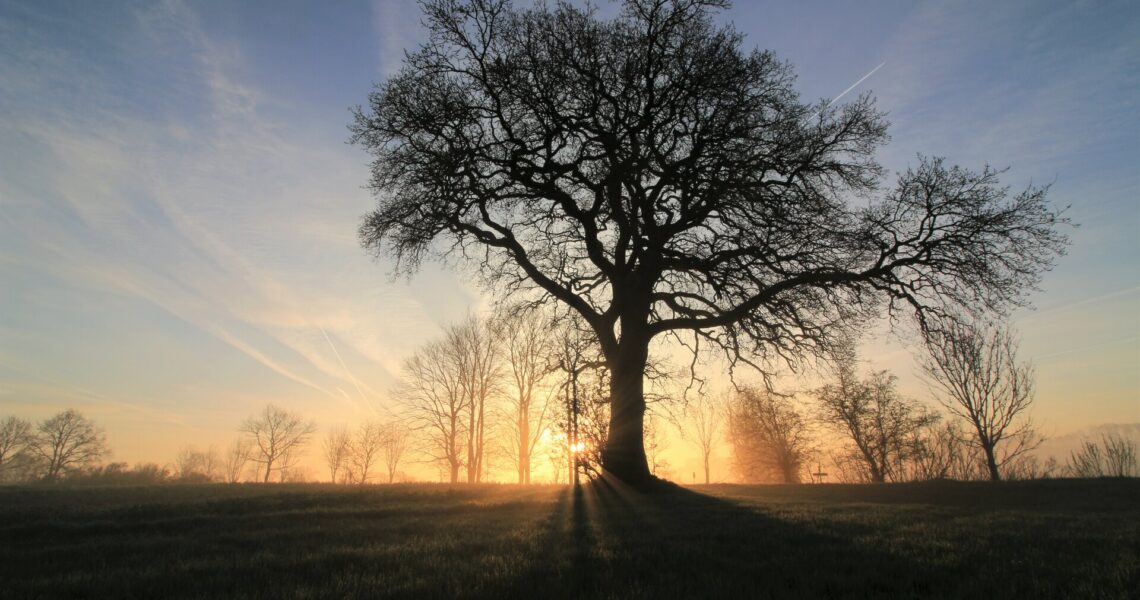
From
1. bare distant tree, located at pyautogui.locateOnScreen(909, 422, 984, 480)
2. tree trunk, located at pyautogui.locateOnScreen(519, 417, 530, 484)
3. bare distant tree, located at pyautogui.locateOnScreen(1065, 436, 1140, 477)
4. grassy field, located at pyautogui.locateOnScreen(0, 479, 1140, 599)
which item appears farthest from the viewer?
tree trunk, located at pyautogui.locateOnScreen(519, 417, 530, 484)

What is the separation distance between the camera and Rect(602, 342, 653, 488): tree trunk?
1439 centimetres

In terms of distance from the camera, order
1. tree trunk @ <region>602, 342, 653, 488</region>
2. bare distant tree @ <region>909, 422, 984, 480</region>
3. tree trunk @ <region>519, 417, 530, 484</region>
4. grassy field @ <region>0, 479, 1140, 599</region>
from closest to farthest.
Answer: grassy field @ <region>0, 479, 1140, 599</region>
tree trunk @ <region>602, 342, 653, 488</region>
bare distant tree @ <region>909, 422, 984, 480</region>
tree trunk @ <region>519, 417, 530, 484</region>

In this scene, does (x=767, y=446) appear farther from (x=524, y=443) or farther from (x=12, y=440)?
(x=12, y=440)

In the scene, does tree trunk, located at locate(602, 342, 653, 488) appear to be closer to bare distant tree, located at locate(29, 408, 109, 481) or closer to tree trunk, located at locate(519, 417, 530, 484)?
tree trunk, located at locate(519, 417, 530, 484)

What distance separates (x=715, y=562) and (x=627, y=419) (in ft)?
31.1

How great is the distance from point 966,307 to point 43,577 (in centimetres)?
1866

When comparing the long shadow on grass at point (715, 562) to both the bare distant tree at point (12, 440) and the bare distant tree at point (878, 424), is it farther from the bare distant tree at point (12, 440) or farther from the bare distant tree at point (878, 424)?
the bare distant tree at point (12, 440)

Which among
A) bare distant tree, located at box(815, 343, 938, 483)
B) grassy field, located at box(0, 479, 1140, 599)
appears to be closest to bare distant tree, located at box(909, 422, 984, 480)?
bare distant tree, located at box(815, 343, 938, 483)

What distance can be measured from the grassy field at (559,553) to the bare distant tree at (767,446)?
2819cm

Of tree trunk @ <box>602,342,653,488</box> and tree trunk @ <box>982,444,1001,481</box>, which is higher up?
tree trunk @ <box>602,342,653,488</box>

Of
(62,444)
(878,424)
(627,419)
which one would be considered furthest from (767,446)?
(62,444)

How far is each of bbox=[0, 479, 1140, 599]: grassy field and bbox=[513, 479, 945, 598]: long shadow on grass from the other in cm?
2

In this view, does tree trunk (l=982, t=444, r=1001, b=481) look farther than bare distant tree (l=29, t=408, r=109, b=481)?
No

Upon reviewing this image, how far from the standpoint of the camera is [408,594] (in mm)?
4062
